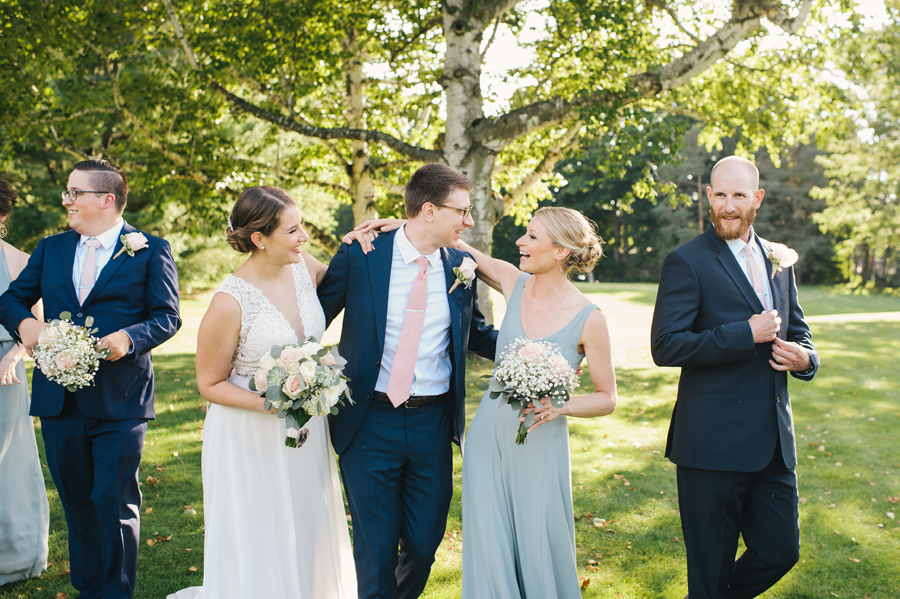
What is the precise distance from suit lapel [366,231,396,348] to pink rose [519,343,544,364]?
817 mm

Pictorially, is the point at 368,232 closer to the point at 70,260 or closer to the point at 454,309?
the point at 454,309

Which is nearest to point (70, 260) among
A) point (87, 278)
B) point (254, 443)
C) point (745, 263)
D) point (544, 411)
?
point (87, 278)

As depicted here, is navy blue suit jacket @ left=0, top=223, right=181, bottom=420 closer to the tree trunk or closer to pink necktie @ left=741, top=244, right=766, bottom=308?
pink necktie @ left=741, top=244, right=766, bottom=308

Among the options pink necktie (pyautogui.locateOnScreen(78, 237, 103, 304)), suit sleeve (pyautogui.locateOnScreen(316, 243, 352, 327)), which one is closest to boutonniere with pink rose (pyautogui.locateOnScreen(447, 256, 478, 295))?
suit sleeve (pyautogui.locateOnScreen(316, 243, 352, 327))

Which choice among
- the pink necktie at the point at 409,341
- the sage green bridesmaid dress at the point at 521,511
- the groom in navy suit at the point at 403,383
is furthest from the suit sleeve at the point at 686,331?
the pink necktie at the point at 409,341

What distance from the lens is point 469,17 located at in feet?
35.9

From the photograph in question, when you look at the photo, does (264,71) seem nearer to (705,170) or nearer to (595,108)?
(595,108)

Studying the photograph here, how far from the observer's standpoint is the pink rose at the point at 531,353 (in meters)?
3.26

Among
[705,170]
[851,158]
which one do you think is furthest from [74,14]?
[705,170]

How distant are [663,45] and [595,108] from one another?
4259 mm

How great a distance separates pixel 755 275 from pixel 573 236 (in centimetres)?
111

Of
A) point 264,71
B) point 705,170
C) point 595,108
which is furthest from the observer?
point 705,170

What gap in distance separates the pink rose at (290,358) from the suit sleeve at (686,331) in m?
1.95

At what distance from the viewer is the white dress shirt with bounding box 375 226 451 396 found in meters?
3.71
